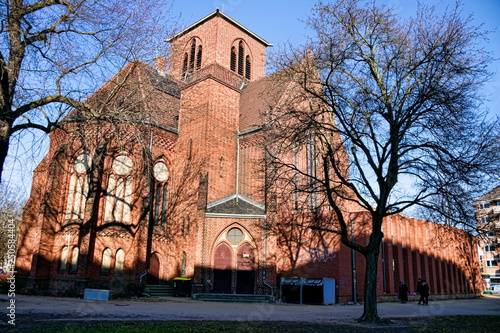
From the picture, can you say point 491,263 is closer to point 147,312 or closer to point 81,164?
point 81,164

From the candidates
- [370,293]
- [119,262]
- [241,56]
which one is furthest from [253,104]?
[370,293]

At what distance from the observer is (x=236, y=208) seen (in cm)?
2386

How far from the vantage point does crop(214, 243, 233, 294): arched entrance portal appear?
2220 cm

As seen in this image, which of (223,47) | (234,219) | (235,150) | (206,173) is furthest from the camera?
(223,47)

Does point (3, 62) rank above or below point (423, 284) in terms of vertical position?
above

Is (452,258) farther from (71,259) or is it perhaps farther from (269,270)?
(71,259)

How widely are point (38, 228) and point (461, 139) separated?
2059 cm

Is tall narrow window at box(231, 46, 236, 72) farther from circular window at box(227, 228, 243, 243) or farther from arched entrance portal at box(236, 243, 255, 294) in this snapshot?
arched entrance portal at box(236, 243, 255, 294)

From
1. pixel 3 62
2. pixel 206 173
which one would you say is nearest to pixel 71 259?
pixel 206 173

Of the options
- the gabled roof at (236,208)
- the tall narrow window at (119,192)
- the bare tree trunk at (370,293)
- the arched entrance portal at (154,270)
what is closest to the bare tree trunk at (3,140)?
the bare tree trunk at (370,293)

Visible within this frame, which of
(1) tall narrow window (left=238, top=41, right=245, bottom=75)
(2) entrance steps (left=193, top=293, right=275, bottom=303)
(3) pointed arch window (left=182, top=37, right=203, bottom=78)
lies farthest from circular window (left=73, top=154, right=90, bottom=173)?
(1) tall narrow window (left=238, top=41, right=245, bottom=75)

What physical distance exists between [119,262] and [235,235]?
22.0ft

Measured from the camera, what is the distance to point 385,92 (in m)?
14.0

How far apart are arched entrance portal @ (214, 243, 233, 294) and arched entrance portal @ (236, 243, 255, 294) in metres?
0.53
